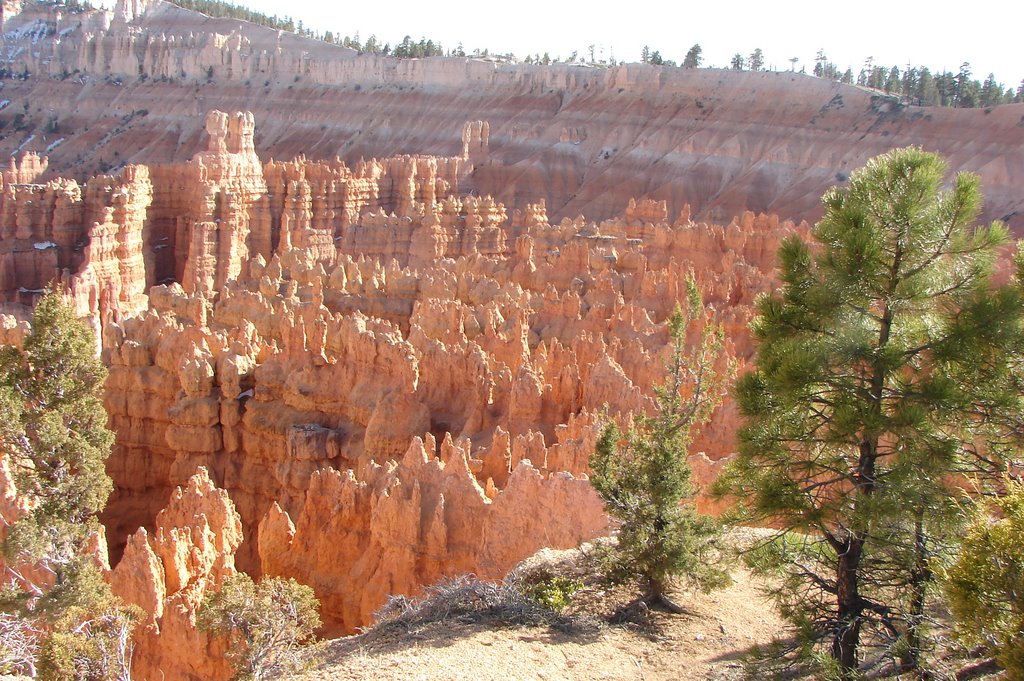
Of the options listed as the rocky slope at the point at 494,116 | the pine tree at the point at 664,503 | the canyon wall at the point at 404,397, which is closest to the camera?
the pine tree at the point at 664,503

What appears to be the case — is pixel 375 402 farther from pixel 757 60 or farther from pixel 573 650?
pixel 757 60

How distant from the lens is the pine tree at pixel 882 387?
272 inches

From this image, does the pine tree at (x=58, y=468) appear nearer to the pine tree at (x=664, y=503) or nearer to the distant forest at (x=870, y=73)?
the pine tree at (x=664, y=503)

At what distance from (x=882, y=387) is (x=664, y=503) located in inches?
117

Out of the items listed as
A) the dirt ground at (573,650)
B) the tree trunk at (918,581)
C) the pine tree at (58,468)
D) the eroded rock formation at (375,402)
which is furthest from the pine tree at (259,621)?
the tree trunk at (918,581)

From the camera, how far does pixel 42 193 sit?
131ft

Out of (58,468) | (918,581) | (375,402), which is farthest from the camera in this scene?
(375,402)

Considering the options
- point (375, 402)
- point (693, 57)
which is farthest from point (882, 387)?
point (693, 57)

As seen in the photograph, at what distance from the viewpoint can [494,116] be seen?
72438 mm

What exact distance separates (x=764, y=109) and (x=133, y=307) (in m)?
42.1

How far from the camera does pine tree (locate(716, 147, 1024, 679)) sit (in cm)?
690

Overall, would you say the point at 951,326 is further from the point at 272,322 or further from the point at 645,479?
the point at 272,322

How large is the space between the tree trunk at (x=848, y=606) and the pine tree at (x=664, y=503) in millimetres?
1776

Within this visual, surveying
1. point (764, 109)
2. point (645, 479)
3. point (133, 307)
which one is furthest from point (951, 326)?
point (764, 109)
